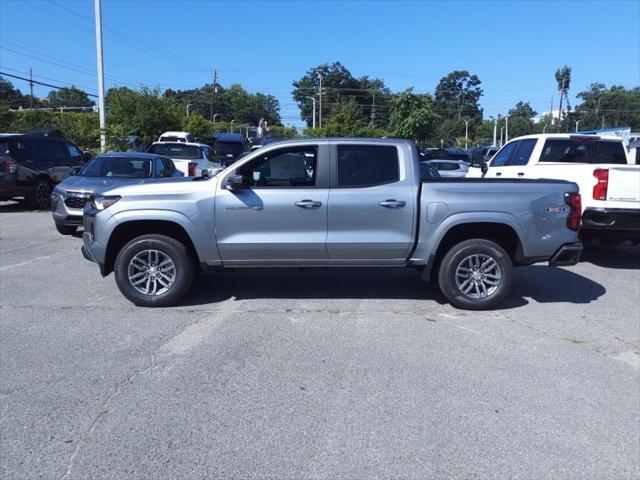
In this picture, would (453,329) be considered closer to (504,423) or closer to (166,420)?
(504,423)

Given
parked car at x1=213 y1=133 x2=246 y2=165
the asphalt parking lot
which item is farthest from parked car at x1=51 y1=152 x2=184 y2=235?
parked car at x1=213 y1=133 x2=246 y2=165

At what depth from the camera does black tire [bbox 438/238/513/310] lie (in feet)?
20.8

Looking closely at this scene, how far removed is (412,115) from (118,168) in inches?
1163

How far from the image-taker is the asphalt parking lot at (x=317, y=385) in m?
3.31

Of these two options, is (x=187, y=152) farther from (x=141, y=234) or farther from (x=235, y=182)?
(x=235, y=182)

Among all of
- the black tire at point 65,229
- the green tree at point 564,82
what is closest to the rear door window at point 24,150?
the black tire at point 65,229

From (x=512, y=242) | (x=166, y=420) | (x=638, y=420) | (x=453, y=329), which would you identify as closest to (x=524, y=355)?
(x=453, y=329)

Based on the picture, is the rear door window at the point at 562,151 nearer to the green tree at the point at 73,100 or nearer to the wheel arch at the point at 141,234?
the wheel arch at the point at 141,234

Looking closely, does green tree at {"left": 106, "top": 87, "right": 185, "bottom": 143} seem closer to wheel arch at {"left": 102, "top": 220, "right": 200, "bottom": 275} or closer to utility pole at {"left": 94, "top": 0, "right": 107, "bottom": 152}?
utility pole at {"left": 94, "top": 0, "right": 107, "bottom": 152}

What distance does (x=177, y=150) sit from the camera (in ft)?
60.7

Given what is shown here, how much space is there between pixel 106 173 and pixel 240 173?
6562mm

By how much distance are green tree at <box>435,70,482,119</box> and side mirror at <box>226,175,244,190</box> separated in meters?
123

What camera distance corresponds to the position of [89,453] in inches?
131

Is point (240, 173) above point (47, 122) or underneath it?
underneath
